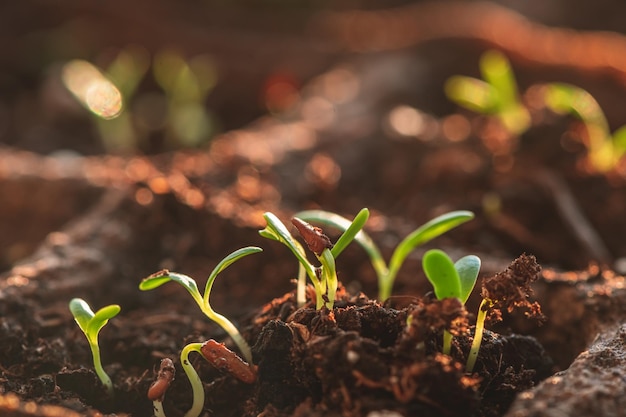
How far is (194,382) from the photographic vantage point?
1266 millimetres

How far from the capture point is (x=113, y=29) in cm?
447

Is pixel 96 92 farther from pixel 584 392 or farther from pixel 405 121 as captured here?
pixel 584 392

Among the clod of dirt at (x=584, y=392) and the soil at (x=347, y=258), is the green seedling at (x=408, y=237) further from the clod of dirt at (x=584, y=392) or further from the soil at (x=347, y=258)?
the clod of dirt at (x=584, y=392)

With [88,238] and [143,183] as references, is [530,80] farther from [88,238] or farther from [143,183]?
[88,238]

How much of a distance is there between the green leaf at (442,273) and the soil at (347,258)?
0.11 feet

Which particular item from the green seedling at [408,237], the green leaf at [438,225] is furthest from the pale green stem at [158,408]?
the green leaf at [438,225]

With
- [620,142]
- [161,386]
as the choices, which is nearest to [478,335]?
[161,386]

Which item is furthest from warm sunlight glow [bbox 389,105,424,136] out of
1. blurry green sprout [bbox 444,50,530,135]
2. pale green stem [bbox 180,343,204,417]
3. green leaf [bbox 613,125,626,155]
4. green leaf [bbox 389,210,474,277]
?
pale green stem [bbox 180,343,204,417]

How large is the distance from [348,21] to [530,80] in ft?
5.80

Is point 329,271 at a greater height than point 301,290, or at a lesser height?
greater

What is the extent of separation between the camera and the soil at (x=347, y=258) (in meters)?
1.16

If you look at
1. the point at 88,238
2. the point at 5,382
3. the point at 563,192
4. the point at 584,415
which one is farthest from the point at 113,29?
the point at 584,415

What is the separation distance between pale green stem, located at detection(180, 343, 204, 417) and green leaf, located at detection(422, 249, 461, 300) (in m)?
0.40

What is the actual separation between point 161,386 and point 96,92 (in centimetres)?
229
